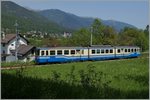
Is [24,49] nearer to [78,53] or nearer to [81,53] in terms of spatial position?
[81,53]

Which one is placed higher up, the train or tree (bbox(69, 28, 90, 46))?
tree (bbox(69, 28, 90, 46))

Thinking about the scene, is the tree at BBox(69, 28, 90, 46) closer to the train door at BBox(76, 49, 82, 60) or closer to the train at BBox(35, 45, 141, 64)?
the train at BBox(35, 45, 141, 64)

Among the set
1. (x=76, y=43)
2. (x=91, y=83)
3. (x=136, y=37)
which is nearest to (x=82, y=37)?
(x=76, y=43)

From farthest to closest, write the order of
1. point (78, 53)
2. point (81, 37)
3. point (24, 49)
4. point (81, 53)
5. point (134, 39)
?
1. point (134, 39)
2. point (81, 37)
3. point (24, 49)
4. point (81, 53)
5. point (78, 53)

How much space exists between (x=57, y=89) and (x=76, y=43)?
154 ft

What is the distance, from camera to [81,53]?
34562 millimetres

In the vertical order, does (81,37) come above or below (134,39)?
above

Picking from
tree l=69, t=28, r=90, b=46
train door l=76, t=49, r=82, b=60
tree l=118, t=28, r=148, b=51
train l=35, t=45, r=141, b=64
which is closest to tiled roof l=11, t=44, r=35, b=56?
tree l=69, t=28, r=90, b=46

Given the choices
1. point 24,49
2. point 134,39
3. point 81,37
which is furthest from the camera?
point 134,39

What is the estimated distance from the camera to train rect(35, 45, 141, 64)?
3134cm

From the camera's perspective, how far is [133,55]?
41875 mm

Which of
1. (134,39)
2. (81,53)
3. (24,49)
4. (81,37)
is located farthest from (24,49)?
(134,39)

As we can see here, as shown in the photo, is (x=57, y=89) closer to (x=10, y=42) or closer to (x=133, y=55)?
(x=133, y=55)

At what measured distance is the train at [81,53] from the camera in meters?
31.3
